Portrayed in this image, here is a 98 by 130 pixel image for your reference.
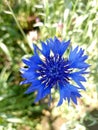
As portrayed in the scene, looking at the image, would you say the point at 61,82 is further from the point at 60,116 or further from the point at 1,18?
the point at 1,18

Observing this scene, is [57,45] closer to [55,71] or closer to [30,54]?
[55,71]

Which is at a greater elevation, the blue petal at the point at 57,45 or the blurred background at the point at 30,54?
the blurred background at the point at 30,54

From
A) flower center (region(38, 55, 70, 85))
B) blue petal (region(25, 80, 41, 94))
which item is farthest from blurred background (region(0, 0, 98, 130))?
blue petal (region(25, 80, 41, 94))

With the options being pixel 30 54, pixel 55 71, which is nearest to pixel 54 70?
pixel 55 71

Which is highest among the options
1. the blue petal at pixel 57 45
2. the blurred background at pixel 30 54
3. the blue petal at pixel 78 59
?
the blurred background at pixel 30 54

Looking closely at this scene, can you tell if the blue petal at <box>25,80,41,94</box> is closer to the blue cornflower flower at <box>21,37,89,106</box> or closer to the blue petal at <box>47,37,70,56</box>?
the blue cornflower flower at <box>21,37,89,106</box>

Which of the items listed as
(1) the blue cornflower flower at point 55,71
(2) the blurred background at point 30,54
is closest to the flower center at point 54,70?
(1) the blue cornflower flower at point 55,71

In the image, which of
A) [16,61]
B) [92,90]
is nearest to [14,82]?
[16,61]

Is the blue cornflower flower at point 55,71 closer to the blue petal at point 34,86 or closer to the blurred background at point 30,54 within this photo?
the blue petal at point 34,86
